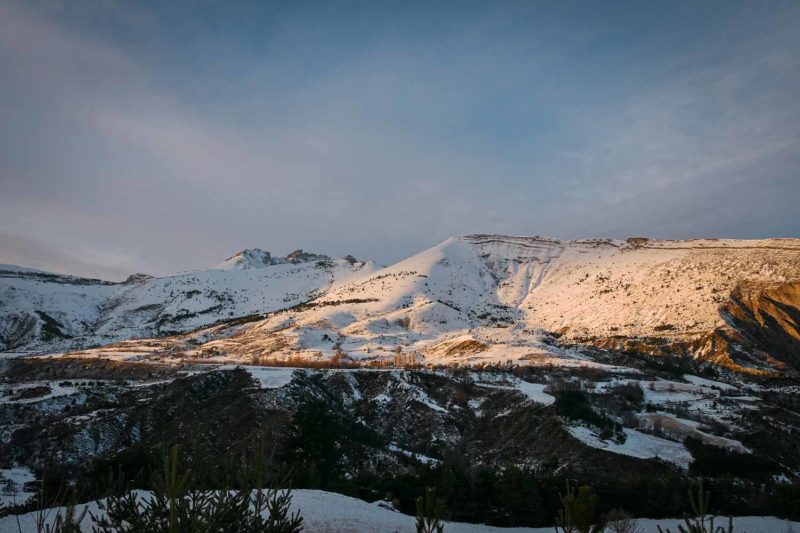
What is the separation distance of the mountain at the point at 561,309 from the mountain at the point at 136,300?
24053 mm

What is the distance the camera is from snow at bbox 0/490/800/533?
585 inches

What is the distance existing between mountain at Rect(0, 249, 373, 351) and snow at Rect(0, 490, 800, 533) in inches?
3976

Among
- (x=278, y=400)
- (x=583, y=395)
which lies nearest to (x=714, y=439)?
(x=583, y=395)

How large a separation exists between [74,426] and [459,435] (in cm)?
3220

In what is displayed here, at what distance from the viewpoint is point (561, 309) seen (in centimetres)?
10369

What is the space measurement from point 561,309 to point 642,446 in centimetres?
7071

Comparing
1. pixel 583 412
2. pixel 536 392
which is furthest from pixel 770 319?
pixel 583 412

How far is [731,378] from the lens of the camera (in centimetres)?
6078

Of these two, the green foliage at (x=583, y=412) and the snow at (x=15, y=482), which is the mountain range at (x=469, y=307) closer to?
the green foliage at (x=583, y=412)

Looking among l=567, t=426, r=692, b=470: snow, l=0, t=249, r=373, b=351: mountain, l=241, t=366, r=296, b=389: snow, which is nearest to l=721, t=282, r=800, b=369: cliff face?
l=567, t=426, r=692, b=470: snow

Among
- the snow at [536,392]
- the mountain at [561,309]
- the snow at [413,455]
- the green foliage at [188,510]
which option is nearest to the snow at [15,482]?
the snow at [413,455]

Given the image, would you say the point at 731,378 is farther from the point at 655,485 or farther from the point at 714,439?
the point at 655,485

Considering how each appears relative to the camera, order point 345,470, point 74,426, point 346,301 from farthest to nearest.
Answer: point 346,301 → point 74,426 → point 345,470

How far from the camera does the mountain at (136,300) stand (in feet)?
382
